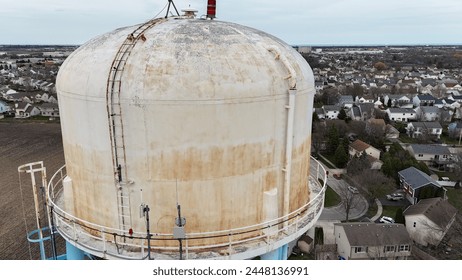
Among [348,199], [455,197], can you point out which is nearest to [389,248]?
[348,199]

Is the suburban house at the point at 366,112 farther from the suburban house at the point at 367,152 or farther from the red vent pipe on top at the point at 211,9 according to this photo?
the red vent pipe on top at the point at 211,9

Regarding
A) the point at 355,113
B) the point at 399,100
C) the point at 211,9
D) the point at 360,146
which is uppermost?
the point at 211,9

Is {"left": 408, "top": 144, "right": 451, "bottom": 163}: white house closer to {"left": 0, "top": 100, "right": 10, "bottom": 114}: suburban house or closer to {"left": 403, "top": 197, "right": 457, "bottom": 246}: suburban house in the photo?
{"left": 403, "top": 197, "right": 457, "bottom": 246}: suburban house

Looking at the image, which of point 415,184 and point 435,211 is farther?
point 415,184

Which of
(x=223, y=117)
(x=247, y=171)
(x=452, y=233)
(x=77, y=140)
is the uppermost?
(x=223, y=117)

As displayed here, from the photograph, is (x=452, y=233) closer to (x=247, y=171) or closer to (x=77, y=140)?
(x=247, y=171)

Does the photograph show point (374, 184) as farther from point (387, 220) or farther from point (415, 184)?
point (387, 220)

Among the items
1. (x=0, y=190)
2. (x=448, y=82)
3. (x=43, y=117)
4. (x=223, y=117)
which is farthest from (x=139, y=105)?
(x=448, y=82)
